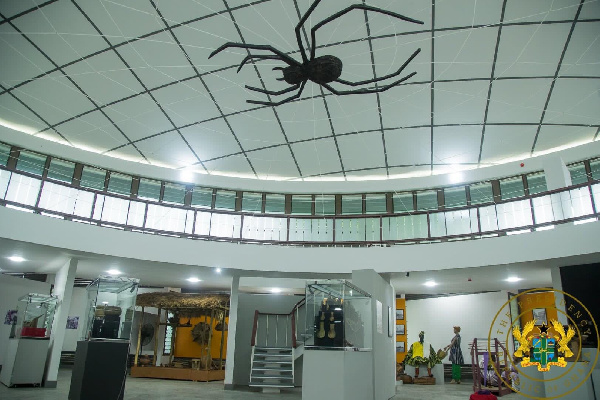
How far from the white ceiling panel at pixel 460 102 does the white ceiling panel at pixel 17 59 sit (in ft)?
33.1


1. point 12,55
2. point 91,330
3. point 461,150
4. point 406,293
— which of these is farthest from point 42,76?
point 406,293

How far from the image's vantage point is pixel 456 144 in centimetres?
1389

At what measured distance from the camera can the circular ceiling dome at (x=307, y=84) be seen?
32.7ft

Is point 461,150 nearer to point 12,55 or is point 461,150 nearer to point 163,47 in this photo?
point 163,47

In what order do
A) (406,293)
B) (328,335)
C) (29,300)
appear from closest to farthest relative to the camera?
(328,335) < (29,300) < (406,293)

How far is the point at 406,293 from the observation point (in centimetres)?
1742

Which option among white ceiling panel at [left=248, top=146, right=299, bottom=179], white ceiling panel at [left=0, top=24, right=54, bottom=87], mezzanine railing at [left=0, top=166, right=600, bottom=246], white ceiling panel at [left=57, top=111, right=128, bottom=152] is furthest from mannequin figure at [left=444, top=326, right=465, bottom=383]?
white ceiling panel at [left=0, top=24, right=54, bottom=87]

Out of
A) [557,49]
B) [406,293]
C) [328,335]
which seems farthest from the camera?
[406,293]

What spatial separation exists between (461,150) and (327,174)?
4540mm

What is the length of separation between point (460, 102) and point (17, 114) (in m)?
12.5

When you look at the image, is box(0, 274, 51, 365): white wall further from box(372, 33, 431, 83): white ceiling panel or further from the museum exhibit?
box(372, 33, 431, 83): white ceiling panel

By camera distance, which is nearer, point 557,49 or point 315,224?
point 557,49

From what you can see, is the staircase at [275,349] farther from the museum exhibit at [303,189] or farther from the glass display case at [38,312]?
the glass display case at [38,312]

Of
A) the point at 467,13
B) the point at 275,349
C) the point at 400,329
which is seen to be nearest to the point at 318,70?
the point at 467,13
